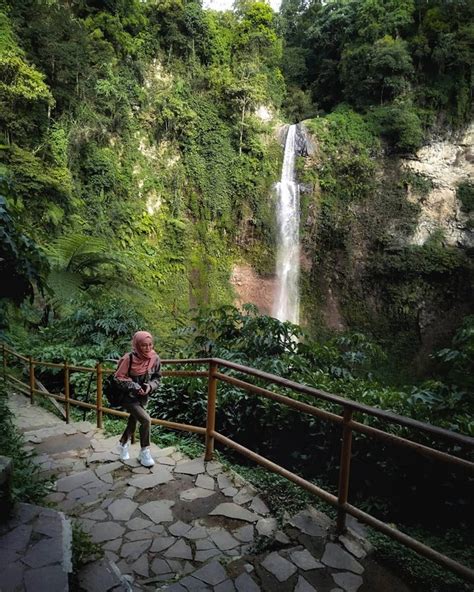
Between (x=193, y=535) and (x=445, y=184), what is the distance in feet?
57.3

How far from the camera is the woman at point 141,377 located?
125 inches

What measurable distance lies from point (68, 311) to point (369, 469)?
6.73 m

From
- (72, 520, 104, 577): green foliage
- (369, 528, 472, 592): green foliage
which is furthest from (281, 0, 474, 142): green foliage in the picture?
(72, 520, 104, 577): green foliage

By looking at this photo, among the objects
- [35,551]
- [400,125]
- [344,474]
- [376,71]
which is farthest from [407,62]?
[35,551]

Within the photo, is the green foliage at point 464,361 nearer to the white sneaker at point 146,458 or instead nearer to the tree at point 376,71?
the white sneaker at point 146,458

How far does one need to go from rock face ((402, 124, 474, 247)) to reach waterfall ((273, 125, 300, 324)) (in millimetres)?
4648

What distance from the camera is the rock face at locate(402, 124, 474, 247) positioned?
620 inches

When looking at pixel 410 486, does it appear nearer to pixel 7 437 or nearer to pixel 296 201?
pixel 7 437

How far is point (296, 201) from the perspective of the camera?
16.6 meters

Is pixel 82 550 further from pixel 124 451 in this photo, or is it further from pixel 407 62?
pixel 407 62

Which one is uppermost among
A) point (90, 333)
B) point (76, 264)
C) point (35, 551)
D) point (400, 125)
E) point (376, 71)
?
point (376, 71)

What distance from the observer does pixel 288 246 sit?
16469mm

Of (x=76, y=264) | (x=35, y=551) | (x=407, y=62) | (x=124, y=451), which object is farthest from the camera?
(x=407, y=62)

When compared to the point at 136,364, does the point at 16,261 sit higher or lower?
higher
